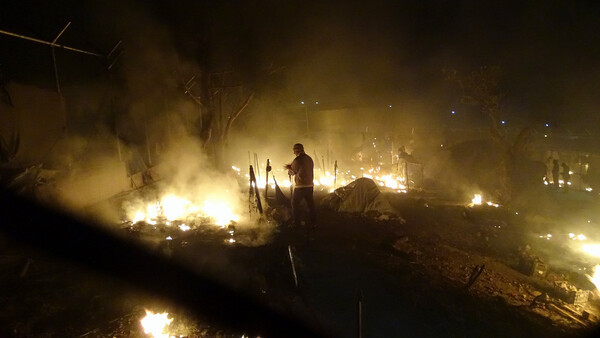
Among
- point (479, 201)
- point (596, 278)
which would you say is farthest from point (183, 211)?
point (479, 201)

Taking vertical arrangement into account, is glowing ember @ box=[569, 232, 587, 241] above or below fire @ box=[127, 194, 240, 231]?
below

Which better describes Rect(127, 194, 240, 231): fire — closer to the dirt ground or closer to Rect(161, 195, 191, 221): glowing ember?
Rect(161, 195, 191, 221): glowing ember

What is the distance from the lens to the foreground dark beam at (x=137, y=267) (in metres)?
4.26

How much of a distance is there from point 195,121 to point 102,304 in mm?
10691

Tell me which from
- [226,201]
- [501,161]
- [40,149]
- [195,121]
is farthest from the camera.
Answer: [195,121]

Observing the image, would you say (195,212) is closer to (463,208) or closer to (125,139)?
(125,139)

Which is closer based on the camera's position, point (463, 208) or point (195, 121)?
point (463, 208)

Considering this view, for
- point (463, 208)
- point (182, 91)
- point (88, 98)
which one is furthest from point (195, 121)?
point (463, 208)

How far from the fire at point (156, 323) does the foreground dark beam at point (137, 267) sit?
34 centimetres

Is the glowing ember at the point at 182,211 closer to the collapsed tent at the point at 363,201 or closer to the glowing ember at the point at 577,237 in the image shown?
the collapsed tent at the point at 363,201

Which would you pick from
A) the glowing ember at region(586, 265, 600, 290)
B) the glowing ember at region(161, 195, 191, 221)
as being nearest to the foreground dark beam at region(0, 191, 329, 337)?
the glowing ember at region(161, 195, 191, 221)

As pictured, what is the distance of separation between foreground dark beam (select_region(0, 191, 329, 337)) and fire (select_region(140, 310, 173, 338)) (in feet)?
1.12

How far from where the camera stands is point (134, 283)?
16.6 feet

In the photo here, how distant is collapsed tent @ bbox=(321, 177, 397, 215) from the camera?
9828mm
